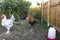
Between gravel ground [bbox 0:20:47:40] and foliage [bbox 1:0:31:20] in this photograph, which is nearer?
gravel ground [bbox 0:20:47:40]

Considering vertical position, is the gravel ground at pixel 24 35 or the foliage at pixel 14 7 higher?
the foliage at pixel 14 7

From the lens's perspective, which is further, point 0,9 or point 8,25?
point 0,9

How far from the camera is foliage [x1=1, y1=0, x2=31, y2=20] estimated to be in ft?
30.8

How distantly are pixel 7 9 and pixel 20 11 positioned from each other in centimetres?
99

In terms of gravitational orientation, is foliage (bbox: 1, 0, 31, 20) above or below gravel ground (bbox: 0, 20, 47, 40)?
above

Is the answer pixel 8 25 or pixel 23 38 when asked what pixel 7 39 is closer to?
pixel 23 38

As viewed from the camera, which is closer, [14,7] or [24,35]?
[24,35]

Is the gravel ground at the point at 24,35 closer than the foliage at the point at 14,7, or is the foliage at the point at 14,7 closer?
the gravel ground at the point at 24,35

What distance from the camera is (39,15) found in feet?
31.2

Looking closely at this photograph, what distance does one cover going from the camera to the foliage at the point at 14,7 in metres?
9.38

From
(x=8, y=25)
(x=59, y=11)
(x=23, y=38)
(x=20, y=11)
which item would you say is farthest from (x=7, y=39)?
(x=20, y=11)

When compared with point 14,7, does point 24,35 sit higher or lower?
lower

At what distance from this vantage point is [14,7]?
9.58 m

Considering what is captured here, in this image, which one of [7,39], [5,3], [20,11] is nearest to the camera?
[7,39]
